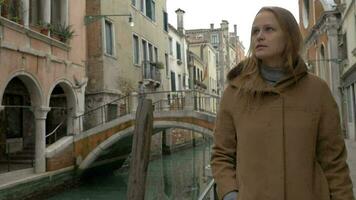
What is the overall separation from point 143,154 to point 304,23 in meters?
24.3

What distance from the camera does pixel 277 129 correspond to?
1.59 metres

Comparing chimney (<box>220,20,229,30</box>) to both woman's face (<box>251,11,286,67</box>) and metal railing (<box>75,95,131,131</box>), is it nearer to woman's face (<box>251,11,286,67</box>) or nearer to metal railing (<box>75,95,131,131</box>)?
metal railing (<box>75,95,131,131</box>)

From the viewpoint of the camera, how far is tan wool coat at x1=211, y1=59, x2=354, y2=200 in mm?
1575

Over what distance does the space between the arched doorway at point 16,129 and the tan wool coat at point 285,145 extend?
1200cm

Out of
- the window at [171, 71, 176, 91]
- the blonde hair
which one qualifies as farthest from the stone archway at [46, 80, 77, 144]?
the blonde hair

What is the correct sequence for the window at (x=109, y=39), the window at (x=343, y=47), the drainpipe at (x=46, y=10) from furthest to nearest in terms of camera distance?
the window at (x=109, y=39), the window at (x=343, y=47), the drainpipe at (x=46, y=10)

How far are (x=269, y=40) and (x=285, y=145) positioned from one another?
367 mm

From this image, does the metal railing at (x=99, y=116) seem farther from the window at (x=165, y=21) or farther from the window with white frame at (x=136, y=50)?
the window at (x=165, y=21)

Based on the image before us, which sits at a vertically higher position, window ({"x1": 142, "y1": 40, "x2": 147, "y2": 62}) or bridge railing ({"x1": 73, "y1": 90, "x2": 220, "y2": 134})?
window ({"x1": 142, "y1": 40, "x2": 147, "y2": 62})

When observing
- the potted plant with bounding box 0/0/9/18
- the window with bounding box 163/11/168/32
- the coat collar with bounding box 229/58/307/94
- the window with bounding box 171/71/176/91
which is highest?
the window with bounding box 163/11/168/32

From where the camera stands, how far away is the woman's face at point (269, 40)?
1.71m

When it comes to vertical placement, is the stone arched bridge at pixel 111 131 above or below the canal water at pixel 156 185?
above

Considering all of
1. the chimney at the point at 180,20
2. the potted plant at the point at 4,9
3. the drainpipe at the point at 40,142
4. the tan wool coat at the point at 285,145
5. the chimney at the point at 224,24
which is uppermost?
the chimney at the point at 224,24

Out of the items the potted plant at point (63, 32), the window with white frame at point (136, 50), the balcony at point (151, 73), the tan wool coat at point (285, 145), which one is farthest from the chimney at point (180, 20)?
the tan wool coat at point (285, 145)
